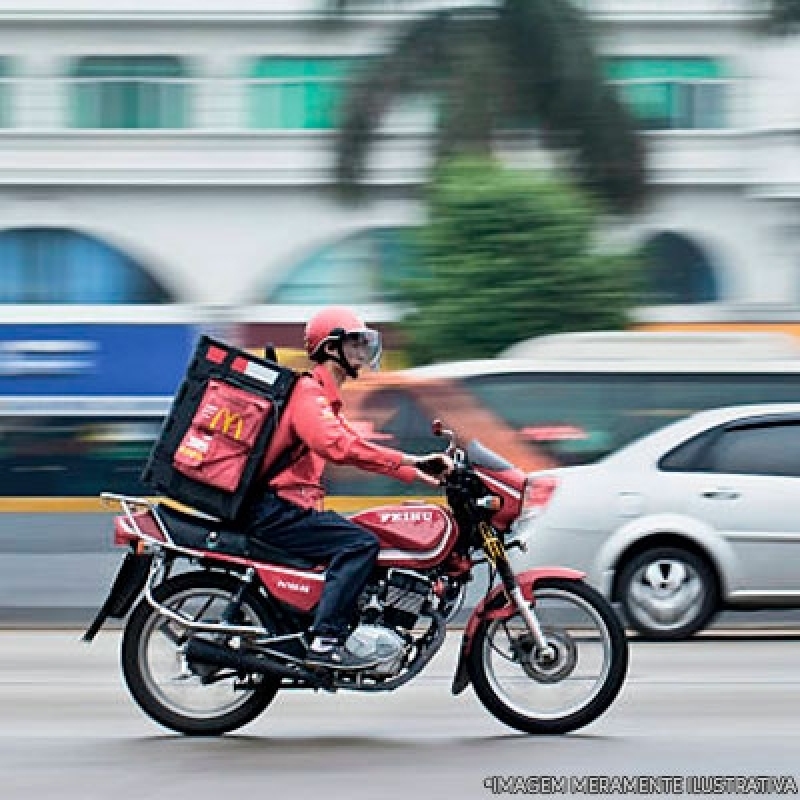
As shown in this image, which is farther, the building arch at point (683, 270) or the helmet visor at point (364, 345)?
the building arch at point (683, 270)

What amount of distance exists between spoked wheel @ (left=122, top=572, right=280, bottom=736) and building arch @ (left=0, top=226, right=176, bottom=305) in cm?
2760

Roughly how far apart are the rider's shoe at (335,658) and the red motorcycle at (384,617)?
3 centimetres

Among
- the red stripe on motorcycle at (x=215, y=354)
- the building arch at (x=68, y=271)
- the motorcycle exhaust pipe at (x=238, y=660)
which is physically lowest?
the building arch at (x=68, y=271)

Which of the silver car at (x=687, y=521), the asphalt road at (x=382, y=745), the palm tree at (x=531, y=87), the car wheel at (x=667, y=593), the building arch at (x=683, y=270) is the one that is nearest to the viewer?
the asphalt road at (x=382, y=745)

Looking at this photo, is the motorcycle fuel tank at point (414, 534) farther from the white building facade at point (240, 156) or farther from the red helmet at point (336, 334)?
the white building facade at point (240, 156)

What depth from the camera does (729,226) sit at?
118ft

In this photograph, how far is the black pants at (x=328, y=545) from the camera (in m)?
7.98

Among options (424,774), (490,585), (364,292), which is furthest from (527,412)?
(364,292)

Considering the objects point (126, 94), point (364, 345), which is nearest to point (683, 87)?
point (126, 94)

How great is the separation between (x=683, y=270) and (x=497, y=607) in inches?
1131

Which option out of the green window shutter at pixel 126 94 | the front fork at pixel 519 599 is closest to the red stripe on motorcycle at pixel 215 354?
the front fork at pixel 519 599

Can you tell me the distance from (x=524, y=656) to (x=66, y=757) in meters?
1.72

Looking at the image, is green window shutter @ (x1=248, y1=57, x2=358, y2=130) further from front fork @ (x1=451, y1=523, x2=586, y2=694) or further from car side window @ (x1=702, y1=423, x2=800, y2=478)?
front fork @ (x1=451, y1=523, x2=586, y2=694)

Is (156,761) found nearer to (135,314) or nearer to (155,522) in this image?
(155,522)
